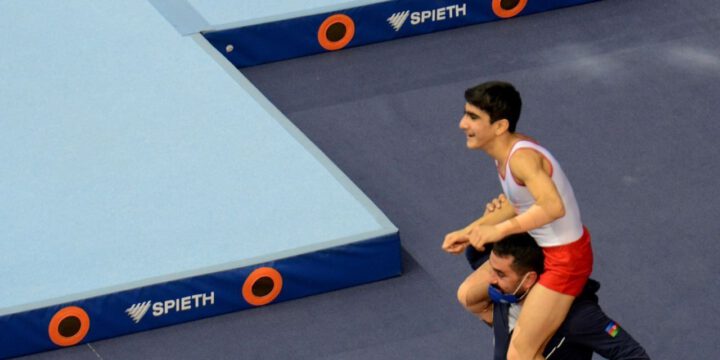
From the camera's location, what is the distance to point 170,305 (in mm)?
7355

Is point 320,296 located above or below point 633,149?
above

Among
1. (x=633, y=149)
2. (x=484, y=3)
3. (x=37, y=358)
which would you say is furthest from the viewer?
(x=484, y=3)

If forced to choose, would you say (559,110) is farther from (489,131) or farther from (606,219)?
(489,131)

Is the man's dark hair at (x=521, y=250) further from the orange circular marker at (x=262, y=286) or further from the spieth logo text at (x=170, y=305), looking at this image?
the spieth logo text at (x=170, y=305)

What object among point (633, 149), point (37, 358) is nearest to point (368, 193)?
point (633, 149)

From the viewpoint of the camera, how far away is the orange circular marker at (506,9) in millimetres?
10008

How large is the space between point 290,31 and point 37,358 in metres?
3.15

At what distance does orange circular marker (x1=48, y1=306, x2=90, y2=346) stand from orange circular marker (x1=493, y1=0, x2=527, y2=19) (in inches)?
155

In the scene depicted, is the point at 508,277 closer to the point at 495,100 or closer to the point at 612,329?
the point at 612,329

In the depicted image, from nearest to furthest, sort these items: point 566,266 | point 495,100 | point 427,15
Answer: point 495,100, point 566,266, point 427,15

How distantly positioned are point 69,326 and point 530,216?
2.52 m

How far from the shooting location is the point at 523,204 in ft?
19.8

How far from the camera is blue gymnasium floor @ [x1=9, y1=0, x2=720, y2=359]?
732 cm

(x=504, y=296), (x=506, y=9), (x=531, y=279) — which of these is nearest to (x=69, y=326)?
(x=504, y=296)
